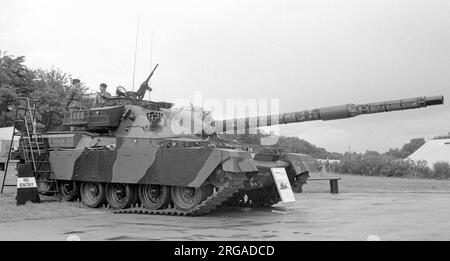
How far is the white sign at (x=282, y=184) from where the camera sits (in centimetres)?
1528

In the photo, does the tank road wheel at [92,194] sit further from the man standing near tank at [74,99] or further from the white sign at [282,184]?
the white sign at [282,184]

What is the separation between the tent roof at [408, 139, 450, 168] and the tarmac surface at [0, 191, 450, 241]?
106ft

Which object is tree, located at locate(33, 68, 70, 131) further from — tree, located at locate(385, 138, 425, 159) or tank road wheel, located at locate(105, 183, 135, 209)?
tree, located at locate(385, 138, 425, 159)

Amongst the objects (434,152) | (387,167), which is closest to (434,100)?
(387,167)

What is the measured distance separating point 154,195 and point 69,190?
407 centimetres

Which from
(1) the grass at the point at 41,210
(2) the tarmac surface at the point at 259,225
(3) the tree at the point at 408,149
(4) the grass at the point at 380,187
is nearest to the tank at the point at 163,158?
(1) the grass at the point at 41,210

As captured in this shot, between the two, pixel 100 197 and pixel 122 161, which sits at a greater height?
pixel 122 161

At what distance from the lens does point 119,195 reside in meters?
16.9

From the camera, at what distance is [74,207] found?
1666 centimetres

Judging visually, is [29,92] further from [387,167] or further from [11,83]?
[387,167]

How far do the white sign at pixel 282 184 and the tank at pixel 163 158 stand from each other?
26 cm
